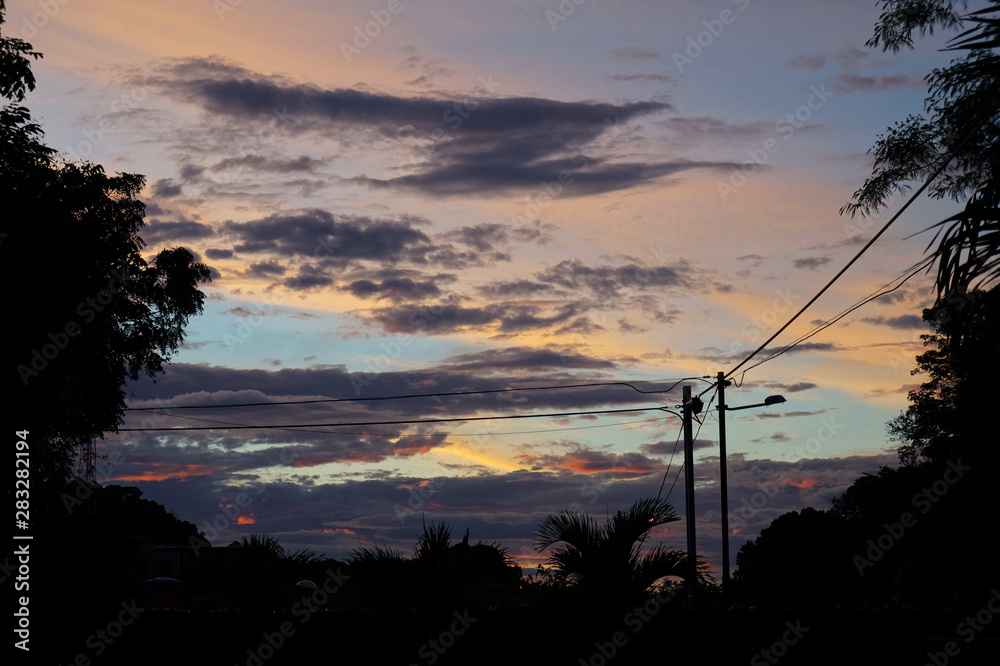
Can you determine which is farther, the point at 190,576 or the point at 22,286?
the point at 190,576

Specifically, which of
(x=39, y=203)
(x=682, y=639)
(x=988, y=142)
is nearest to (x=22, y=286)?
(x=39, y=203)

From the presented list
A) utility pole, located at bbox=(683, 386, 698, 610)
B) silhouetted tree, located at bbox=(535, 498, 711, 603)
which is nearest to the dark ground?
silhouetted tree, located at bbox=(535, 498, 711, 603)

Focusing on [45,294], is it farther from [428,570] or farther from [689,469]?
[689,469]

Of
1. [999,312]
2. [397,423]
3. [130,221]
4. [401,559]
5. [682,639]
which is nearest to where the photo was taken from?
[999,312]

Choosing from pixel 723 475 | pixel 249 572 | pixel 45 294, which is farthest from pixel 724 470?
pixel 45 294

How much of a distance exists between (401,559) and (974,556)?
2272 centimetres

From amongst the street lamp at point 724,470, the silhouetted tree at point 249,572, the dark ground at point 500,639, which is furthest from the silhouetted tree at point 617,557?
the street lamp at point 724,470

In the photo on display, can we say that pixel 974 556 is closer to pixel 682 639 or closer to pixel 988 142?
pixel 988 142

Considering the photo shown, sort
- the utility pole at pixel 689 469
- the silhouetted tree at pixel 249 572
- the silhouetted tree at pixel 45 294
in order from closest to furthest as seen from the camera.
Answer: the silhouetted tree at pixel 45 294
the silhouetted tree at pixel 249 572
the utility pole at pixel 689 469

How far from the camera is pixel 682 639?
1216 centimetres

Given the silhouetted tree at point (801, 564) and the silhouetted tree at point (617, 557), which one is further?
the silhouetted tree at point (801, 564)

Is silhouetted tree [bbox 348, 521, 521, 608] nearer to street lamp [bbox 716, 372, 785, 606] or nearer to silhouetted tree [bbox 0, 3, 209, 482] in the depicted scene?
silhouetted tree [bbox 0, 3, 209, 482]

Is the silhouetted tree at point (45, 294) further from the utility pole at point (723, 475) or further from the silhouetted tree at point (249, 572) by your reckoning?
the utility pole at point (723, 475)

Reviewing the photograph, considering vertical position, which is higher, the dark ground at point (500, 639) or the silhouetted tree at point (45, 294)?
the silhouetted tree at point (45, 294)
